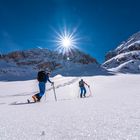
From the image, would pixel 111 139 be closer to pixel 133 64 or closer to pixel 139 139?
pixel 139 139

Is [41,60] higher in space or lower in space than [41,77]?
higher

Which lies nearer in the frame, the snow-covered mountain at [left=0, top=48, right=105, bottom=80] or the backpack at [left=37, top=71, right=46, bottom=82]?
the backpack at [left=37, top=71, right=46, bottom=82]

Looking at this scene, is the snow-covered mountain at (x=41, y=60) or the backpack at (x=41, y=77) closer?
the backpack at (x=41, y=77)

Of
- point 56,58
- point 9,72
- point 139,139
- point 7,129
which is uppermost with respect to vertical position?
point 56,58

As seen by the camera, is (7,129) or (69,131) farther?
(7,129)

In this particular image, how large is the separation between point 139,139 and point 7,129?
2.27 m

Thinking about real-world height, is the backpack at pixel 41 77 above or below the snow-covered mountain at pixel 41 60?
below

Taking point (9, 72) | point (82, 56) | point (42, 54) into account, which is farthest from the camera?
point (82, 56)

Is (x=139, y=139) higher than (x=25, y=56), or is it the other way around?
(x=25, y=56)

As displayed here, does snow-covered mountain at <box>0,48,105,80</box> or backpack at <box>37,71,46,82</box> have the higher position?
snow-covered mountain at <box>0,48,105,80</box>

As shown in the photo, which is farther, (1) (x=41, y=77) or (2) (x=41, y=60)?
(2) (x=41, y=60)

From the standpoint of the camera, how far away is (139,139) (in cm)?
299

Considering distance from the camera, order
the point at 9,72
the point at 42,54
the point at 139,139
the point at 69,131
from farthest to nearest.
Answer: the point at 42,54 → the point at 9,72 → the point at 69,131 → the point at 139,139

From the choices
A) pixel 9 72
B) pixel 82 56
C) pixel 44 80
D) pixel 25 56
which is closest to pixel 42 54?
pixel 25 56
